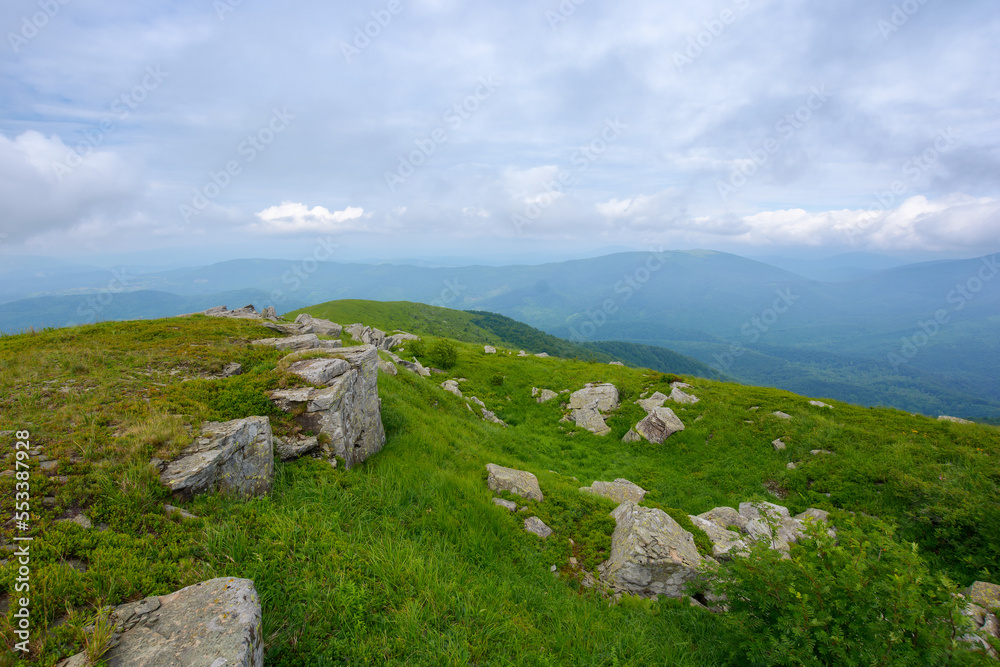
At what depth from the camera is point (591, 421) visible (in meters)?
23.4

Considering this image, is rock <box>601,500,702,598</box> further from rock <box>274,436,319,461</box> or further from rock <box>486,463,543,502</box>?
rock <box>274,436,319,461</box>

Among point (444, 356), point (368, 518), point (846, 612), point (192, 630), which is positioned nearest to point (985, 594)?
point (846, 612)

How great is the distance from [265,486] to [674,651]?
8.54 meters

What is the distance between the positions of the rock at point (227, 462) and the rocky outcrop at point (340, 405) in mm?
1284

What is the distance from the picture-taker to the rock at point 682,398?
79.5 feet

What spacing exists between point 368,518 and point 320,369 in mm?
4894

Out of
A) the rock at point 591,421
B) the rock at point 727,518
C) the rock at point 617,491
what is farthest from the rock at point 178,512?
the rock at point 591,421

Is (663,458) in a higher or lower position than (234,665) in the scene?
lower

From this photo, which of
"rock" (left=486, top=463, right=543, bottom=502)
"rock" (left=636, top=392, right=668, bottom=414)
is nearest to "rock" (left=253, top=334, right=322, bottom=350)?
"rock" (left=486, top=463, right=543, bottom=502)

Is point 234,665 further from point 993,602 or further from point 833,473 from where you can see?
point 833,473

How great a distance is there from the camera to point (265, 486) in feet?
25.9

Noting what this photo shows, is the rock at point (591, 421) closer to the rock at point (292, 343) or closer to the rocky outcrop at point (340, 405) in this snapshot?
the rocky outcrop at point (340, 405)

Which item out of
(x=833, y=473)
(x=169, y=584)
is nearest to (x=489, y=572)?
(x=169, y=584)

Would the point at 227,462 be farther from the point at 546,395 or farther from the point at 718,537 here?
the point at 546,395
